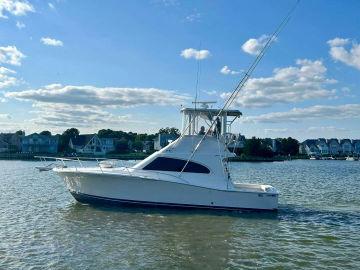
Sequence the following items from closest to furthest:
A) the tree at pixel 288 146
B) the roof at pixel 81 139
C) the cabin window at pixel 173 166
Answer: the cabin window at pixel 173 166 < the roof at pixel 81 139 < the tree at pixel 288 146

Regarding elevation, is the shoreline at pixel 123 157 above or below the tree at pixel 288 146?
below

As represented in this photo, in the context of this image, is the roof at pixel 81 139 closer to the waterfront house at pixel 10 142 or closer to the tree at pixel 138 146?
the waterfront house at pixel 10 142

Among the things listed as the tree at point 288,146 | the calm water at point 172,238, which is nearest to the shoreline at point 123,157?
the tree at point 288,146

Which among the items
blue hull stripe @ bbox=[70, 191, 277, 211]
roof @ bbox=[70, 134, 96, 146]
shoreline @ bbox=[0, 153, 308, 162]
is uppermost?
roof @ bbox=[70, 134, 96, 146]

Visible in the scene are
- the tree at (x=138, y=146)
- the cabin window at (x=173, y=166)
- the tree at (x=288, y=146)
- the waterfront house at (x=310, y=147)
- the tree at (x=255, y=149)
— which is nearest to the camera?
the cabin window at (x=173, y=166)

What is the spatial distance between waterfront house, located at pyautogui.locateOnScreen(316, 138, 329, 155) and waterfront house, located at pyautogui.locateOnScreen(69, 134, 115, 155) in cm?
9127

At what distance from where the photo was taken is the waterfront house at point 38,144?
113 metres

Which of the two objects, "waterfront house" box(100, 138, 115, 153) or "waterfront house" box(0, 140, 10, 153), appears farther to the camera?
"waterfront house" box(100, 138, 115, 153)

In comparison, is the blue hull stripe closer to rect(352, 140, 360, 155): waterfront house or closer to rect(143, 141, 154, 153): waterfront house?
rect(143, 141, 154, 153): waterfront house

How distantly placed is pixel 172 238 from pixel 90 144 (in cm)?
10778

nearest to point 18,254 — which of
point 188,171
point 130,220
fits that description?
point 130,220

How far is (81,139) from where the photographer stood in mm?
122250

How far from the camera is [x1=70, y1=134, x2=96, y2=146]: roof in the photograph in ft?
396

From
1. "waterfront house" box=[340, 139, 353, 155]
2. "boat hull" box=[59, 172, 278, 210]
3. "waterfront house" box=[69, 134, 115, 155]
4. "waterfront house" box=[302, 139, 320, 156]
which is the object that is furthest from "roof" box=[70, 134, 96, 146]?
"waterfront house" box=[340, 139, 353, 155]
